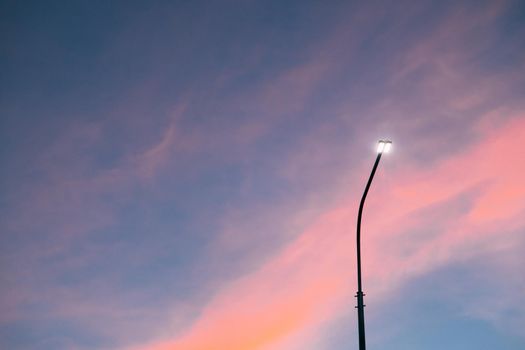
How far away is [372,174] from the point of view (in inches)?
492

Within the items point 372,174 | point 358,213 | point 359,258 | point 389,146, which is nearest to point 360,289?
point 359,258

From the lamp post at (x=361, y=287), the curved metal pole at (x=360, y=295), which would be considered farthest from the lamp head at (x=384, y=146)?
the curved metal pole at (x=360, y=295)

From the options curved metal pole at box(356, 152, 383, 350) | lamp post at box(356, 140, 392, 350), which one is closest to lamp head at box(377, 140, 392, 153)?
lamp post at box(356, 140, 392, 350)

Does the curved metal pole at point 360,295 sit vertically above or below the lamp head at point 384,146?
below

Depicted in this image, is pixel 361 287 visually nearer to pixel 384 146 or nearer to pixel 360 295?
pixel 360 295

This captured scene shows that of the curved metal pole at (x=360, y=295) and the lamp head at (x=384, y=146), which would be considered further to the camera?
the lamp head at (x=384, y=146)

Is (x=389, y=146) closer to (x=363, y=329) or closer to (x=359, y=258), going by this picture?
Answer: (x=359, y=258)

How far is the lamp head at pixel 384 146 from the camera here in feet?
38.2

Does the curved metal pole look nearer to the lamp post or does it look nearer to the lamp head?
the lamp post

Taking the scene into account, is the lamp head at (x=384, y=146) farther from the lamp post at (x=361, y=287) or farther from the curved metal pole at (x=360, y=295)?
the curved metal pole at (x=360, y=295)

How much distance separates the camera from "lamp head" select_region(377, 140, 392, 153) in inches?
459

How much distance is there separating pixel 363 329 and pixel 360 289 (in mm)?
1292

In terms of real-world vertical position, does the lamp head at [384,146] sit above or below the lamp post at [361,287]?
above

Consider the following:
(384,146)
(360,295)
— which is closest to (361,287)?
(360,295)
